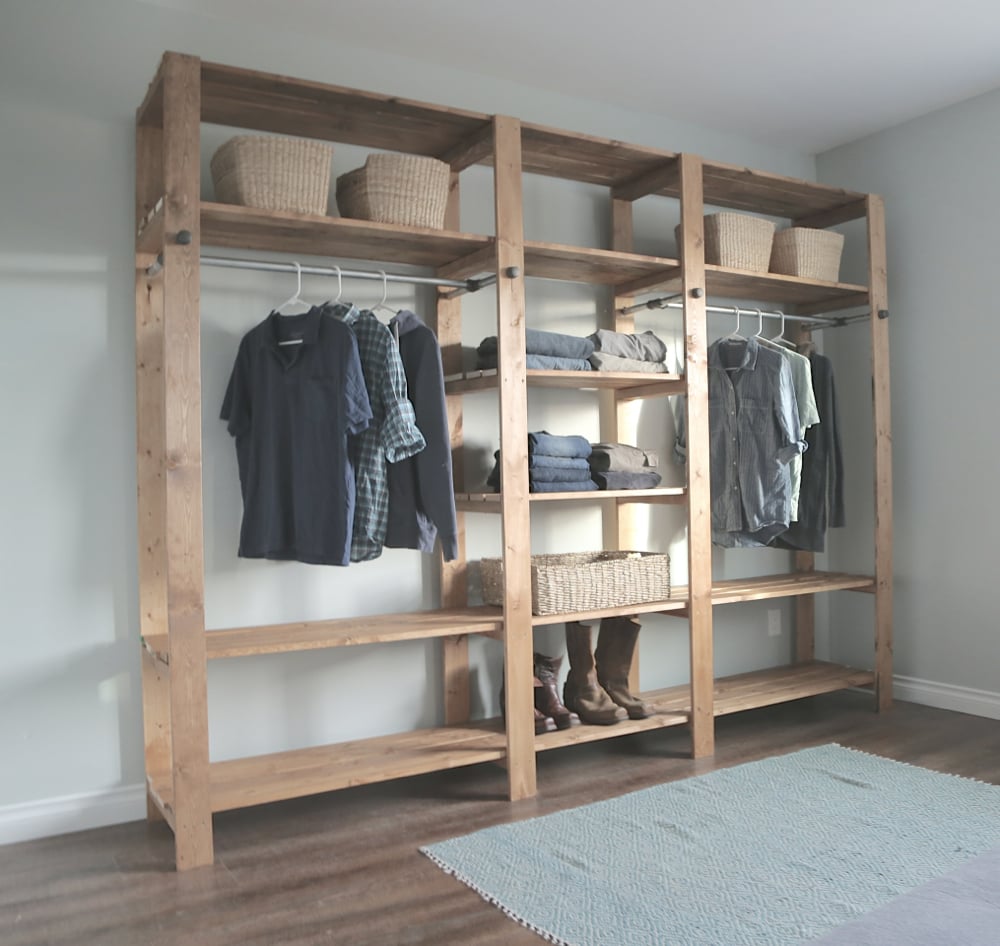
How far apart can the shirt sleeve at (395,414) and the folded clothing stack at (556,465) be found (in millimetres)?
390

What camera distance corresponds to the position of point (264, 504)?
9.50 feet

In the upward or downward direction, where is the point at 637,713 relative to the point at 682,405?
downward

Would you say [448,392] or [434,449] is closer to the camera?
[434,449]

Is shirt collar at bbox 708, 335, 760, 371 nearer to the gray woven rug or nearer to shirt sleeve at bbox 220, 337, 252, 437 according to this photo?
the gray woven rug

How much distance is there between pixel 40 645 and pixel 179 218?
Result: 53.5 inches

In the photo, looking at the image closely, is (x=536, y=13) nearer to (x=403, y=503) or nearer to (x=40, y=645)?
(x=403, y=503)

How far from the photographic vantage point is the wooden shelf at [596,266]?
3307 millimetres

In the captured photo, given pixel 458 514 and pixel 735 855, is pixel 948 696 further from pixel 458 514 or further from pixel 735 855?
pixel 458 514

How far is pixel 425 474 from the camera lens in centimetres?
299

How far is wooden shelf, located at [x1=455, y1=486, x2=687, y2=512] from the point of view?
126 inches

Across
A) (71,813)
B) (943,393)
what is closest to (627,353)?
(943,393)

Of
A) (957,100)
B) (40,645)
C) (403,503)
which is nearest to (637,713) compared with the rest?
(403,503)

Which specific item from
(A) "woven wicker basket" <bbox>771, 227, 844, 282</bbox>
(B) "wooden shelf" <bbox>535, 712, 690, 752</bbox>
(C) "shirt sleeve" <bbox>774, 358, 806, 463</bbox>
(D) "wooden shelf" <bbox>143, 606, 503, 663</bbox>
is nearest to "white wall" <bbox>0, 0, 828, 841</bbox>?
(D) "wooden shelf" <bbox>143, 606, 503, 663</bbox>

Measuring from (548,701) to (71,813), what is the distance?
62.9 inches
